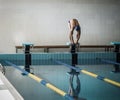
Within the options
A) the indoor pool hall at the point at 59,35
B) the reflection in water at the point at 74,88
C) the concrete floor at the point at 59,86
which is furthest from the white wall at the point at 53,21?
the reflection in water at the point at 74,88

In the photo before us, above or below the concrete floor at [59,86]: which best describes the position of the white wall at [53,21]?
above

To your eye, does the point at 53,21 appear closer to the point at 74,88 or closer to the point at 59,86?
the point at 59,86

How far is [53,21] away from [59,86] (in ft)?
17.0

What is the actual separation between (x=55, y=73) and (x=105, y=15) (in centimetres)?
474

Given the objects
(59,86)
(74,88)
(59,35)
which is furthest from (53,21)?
(74,88)

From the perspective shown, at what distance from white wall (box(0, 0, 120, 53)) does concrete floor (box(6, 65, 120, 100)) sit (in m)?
3.03

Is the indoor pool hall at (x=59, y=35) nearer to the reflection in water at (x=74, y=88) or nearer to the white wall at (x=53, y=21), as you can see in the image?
the white wall at (x=53, y=21)

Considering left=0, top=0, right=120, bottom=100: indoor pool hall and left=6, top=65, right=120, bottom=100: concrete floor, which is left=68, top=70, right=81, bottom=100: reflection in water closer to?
left=6, top=65, right=120, bottom=100: concrete floor

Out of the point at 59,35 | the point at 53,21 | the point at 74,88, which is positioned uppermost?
the point at 53,21

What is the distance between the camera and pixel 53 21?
975 cm

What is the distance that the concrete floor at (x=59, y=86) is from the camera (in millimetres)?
4164

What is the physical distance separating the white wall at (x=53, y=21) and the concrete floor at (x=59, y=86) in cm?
303

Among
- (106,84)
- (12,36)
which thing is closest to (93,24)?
(12,36)

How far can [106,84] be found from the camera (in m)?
5.14
